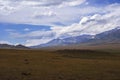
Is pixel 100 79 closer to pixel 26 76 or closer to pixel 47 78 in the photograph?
pixel 47 78

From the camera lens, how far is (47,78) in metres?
35.0

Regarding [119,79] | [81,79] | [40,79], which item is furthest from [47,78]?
[119,79]

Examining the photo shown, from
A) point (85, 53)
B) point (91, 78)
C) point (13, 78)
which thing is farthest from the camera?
point (85, 53)

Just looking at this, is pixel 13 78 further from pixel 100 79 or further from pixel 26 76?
pixel 100 79

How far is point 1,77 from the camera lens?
113ft

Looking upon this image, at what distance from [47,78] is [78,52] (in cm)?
7287

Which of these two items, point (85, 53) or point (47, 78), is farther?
point (85, 53)

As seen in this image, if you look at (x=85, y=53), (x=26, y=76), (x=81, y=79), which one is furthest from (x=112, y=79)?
(x=85, y=53)

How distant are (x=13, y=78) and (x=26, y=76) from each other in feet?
7.92

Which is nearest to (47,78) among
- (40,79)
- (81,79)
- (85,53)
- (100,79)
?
(40,79)

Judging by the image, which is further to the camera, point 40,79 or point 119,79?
point 119,79

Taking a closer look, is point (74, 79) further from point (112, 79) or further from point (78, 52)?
point (78, 52)

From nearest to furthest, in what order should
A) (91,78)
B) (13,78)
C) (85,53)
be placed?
(13,78) → (91,78) → (85,53)

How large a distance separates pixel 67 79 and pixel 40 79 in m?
3.03
